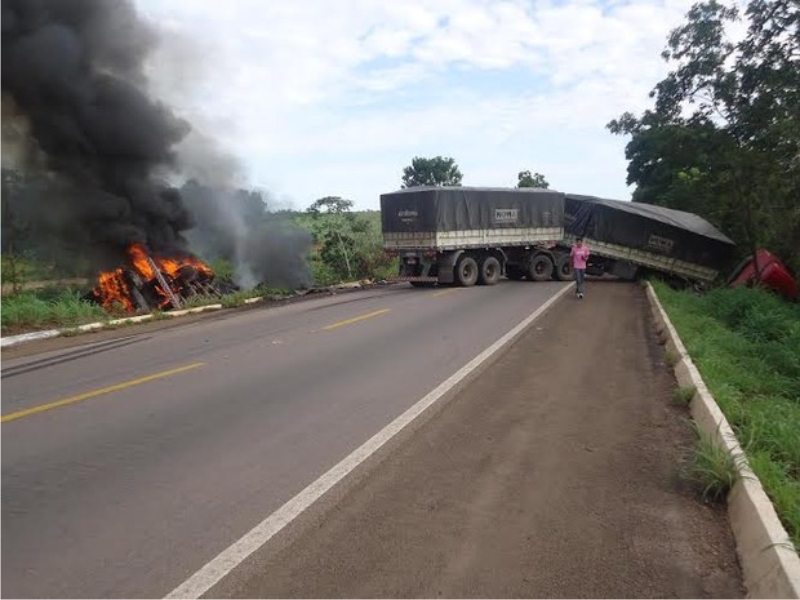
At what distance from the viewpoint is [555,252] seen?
24.5 meters

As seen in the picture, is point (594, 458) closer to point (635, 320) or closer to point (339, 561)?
point (339, 561)

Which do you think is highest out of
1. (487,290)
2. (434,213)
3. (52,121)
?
(52,121)

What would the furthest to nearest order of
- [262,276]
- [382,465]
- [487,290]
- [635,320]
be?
[262,276]
[487,290]
[635,320]
[382,465]

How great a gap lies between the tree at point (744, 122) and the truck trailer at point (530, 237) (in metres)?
2.14

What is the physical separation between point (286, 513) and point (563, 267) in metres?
21.7

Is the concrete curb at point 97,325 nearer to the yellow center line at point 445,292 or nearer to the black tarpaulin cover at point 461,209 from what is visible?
the yellow center line at point 445,292

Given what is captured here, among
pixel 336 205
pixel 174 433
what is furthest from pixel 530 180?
pixel 174 433

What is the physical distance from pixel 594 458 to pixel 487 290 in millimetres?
15085

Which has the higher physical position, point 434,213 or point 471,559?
point 434,213

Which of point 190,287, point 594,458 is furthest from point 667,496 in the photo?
point 190,287

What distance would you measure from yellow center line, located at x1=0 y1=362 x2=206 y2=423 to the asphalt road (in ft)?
0.10

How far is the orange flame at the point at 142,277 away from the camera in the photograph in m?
16.2

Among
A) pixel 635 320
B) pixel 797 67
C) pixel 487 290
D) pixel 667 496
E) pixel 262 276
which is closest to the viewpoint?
pixel 667 496

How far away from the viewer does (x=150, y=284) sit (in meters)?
17.3
